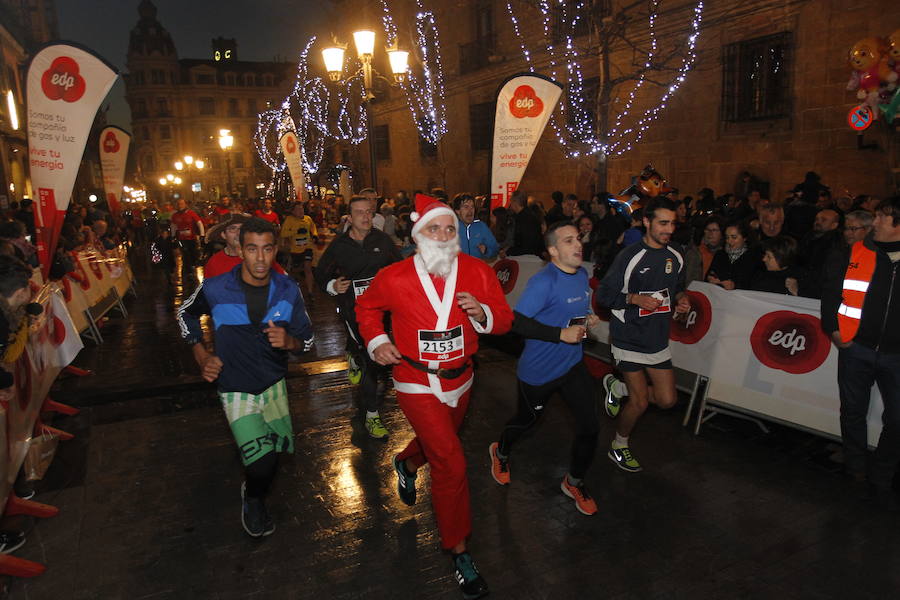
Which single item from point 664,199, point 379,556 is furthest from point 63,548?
point 664,199

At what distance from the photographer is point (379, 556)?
3.90 m

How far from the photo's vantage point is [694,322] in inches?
232

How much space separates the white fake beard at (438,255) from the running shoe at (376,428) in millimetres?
2454

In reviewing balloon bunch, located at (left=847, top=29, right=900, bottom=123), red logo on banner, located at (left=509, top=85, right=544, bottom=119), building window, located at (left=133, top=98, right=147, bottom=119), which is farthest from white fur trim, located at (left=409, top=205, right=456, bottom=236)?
building window, located at (left=133, top=98, right=147, bottom=119)

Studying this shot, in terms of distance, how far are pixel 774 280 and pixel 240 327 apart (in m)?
4.69

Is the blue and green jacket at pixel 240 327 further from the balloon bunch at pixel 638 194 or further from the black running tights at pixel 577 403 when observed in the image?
the balloon bunch at pixel 638 194

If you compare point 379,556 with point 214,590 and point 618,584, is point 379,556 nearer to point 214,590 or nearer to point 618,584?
point 214,590

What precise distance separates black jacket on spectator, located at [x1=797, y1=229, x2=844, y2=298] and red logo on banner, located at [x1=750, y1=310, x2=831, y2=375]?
56 cm

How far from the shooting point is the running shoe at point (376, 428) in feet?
18.5

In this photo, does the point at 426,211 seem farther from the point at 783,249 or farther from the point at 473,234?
the point at 473,234

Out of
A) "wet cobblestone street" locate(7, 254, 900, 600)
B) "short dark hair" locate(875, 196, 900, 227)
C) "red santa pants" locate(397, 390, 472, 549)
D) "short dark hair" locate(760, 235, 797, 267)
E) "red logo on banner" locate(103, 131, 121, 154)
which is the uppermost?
"red logo on banner" locate(103, 131, 121, 154)

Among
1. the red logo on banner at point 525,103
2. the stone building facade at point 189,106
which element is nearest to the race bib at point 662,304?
the red logo on banner at point 525,103

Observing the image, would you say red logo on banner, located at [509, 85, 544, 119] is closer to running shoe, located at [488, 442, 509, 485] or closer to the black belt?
running shoe, located at [488, 442, 509, 485]

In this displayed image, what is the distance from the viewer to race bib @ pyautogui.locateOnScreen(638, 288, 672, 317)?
4.56 meters
